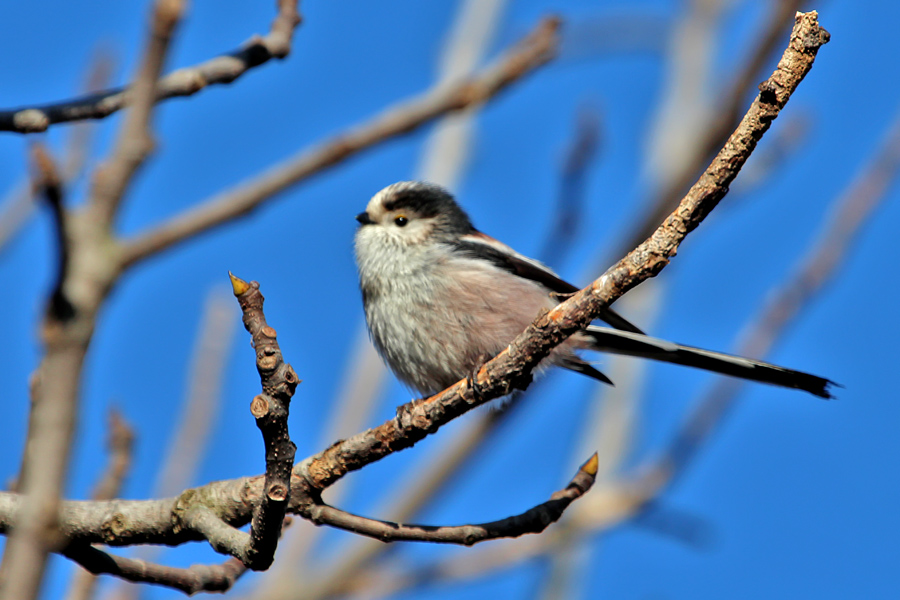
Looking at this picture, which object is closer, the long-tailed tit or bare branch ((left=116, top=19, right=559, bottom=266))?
bare branch ((left=116, top=19, right=559, bottom=266))

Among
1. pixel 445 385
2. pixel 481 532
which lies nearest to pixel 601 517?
pixel 445 385

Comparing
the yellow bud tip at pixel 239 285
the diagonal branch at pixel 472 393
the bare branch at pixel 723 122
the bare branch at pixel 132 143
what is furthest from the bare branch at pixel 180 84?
the bare branch at pixel 723 122

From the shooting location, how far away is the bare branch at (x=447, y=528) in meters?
2.44

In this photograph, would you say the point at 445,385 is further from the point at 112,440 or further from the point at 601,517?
the point at 601,517

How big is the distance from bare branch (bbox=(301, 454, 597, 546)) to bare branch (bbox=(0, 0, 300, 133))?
47.4 inches

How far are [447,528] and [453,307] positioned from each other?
1.55 metres

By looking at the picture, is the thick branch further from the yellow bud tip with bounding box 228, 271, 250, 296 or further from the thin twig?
the thin twig

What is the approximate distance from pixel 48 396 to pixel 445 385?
2.63 m

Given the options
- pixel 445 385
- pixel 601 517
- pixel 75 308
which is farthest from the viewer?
pixel 601 517

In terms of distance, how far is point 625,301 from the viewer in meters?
7.68

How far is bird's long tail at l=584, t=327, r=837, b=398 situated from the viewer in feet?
10.1

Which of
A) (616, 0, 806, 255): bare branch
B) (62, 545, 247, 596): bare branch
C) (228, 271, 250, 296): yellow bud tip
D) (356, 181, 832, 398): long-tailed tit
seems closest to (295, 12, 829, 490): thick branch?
(62, 545, 247, 596): bare branch

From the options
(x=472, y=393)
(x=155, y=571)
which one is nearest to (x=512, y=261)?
(x=472, y=393)

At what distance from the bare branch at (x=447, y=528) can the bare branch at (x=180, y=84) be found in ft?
3.95
